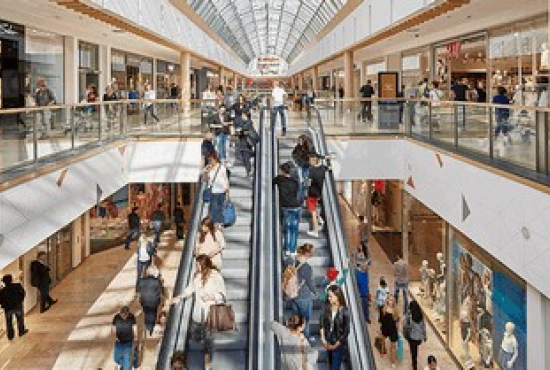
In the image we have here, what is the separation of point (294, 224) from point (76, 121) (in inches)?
279

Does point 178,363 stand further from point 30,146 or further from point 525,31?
point 525,31

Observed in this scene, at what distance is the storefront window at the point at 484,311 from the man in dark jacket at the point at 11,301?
10652mm

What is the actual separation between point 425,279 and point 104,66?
1710cm

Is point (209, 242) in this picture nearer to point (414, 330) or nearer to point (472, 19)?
point (414, 330)

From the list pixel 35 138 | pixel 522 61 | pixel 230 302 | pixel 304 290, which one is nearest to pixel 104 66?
pixel 35 138

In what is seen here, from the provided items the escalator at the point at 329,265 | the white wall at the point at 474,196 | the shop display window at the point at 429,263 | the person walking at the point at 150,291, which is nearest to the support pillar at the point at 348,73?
the shop display window at the point at 429,263

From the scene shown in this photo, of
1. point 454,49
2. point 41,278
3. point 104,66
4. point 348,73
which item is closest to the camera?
point 41,278

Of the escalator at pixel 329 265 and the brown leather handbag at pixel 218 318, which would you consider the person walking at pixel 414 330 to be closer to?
the escalator at pixel 329 265

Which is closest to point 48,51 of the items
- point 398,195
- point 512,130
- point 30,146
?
point 30,146

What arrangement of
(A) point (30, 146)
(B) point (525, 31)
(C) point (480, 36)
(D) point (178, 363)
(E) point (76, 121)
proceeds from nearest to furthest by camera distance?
(D) point (178, 363) → (A) point (30, 146) → (E) point (76, 121) → (B) point (525, 31) → (C) point (480, 36)

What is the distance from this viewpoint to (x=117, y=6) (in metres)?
17.1

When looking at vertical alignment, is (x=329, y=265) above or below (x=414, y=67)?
below

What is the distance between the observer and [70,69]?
24500mm

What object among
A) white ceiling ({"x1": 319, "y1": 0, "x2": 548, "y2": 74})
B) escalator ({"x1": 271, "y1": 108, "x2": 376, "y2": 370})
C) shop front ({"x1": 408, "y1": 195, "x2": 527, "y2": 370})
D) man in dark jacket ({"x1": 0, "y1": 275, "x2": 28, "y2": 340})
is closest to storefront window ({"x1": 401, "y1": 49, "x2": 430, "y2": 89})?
white ceiling ({"x1": 319, "y1": 0, "x2": 548, "y2": 74})
